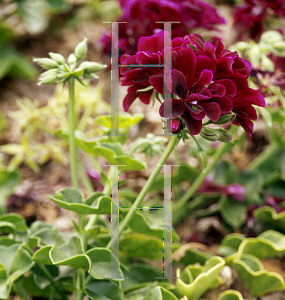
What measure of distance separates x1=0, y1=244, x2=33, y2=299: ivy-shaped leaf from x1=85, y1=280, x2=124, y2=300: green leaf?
122mm

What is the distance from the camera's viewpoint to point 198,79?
1.53 ft

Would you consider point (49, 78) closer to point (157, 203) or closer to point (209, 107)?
point (209, 107)

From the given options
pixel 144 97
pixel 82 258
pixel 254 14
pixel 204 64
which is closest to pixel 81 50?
pixel 144 97

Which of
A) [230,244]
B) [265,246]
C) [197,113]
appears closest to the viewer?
[197,113]

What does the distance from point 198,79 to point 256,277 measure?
1.65 ft

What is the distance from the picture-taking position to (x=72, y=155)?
2.15 feet

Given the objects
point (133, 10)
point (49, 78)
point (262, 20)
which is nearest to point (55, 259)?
point (49, 78)

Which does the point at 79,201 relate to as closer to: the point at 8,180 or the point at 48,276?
the point at 48,276

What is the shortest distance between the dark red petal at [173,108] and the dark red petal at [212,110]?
3 centimetres

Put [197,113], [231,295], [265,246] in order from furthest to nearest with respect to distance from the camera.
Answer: [265,246] < [231,295] < [197,113]

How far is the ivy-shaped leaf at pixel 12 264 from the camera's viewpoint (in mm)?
583

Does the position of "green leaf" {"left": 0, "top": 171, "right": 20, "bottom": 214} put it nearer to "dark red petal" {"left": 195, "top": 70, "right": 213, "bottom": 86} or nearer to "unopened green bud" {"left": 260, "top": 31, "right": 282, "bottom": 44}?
"dark red petal" {"left": 195, "top": 70, "right": 213, "bottom": 86}

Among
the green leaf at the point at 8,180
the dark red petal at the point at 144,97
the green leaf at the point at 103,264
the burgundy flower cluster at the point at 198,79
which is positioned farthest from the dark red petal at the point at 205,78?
the green leaf at the point at 8,180

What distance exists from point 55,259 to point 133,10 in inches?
23.8
